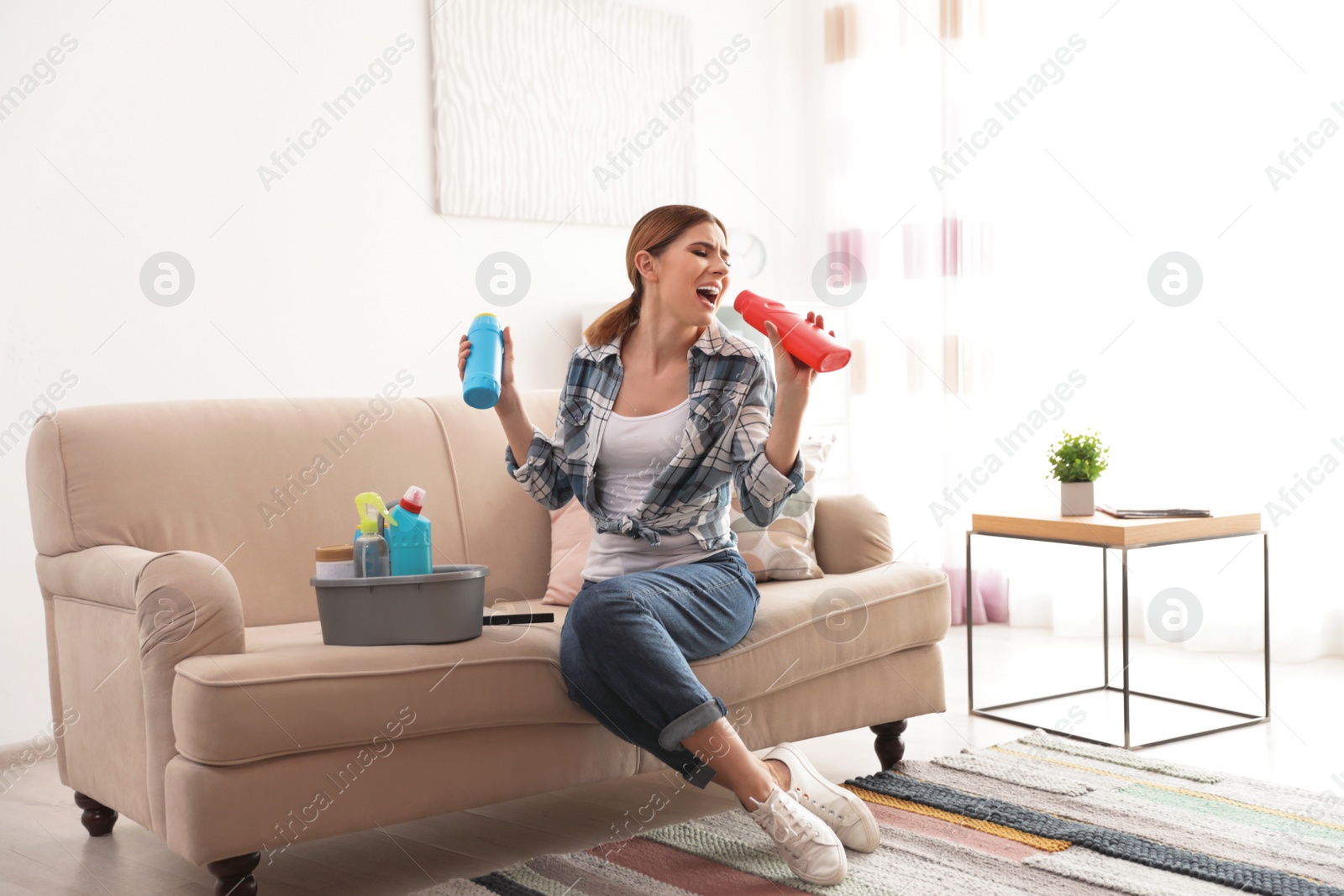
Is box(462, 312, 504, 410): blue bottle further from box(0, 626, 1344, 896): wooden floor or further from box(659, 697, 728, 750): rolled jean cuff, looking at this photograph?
box(0, 626, 1344, 896): wooden floor

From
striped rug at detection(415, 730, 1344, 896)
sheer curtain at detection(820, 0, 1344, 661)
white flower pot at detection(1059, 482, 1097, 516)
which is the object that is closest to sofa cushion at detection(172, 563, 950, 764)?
striped rug at detection(415, 730, 1344, 896)

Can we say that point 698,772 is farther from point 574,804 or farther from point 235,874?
point 235,874

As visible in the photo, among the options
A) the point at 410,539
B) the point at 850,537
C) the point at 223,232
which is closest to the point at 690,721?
the point at 410,539

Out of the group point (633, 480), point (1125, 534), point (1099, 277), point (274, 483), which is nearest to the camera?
point (633, 480)

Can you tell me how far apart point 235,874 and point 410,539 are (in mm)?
555

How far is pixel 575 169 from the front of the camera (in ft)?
13.1

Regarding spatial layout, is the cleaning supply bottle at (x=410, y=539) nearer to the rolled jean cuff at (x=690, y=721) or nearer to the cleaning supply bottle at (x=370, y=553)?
the cleaning supply bottle at (x=370, y=553)

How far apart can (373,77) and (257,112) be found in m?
0.40

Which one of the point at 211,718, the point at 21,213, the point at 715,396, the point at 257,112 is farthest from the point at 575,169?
the point at 211,718

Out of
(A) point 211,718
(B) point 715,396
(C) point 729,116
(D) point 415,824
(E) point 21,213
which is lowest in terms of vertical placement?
(D) point 415,824

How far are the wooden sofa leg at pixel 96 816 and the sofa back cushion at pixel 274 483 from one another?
1.40 ft

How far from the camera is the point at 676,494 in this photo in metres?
2.09

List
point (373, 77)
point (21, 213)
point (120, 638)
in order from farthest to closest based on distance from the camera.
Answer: point (373, 77), point (21, 213), point (120, 638)

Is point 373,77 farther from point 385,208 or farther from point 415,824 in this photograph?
point 415,824
